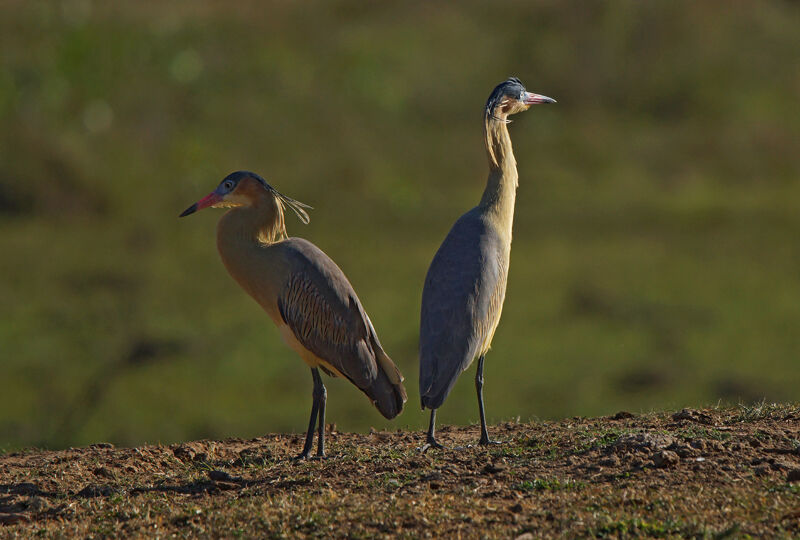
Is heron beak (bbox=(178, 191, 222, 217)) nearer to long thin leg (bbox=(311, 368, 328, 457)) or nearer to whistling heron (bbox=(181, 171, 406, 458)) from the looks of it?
whistling heron (bbox=(181, 171, 406, 458))

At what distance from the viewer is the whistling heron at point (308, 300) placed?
7297 mm

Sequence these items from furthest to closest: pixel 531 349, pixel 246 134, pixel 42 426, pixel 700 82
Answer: pixel 700 82, pixel 246 134, pixel 531 349, pixel 42 426

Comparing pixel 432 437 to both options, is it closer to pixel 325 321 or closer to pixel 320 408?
pixel 320 408

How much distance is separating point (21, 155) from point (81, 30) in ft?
12.3

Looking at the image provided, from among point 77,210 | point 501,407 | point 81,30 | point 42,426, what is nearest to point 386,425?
point 501,407

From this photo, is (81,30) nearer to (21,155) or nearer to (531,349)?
(21,155)

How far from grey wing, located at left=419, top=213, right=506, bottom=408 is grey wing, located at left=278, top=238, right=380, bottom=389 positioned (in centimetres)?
37

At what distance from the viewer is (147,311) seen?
1941 cm

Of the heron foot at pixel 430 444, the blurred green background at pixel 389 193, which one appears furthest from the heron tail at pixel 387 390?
the blurred green background at pixel 389 193

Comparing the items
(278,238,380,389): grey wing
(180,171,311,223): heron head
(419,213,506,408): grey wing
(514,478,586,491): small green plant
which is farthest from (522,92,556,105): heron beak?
(514,478,586,491): small green plant

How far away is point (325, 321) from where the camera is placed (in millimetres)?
7285

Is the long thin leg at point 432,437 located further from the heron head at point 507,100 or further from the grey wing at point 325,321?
the heron head at point 507,100

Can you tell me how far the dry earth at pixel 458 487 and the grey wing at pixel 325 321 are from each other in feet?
1.59

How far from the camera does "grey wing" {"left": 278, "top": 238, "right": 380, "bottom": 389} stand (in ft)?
23.9
